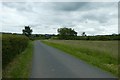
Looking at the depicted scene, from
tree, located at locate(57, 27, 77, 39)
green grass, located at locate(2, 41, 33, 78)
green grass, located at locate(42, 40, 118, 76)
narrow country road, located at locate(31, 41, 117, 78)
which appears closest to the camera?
narrow country road, located at locate(31, 41, 117, 78)

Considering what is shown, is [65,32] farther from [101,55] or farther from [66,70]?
[66,70]

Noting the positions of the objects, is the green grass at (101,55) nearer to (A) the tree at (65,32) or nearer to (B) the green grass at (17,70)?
(B) the green grass at (17,70)

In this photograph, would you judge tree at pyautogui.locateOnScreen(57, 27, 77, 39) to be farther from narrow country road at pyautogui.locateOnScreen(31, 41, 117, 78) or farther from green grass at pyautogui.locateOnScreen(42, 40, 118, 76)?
narrow country road at pyautogui.locateOnScreen(31, 41, 117, 78)

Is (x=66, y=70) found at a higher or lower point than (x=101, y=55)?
lower

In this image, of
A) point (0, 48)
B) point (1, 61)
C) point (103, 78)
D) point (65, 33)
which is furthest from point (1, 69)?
point (65, 33)

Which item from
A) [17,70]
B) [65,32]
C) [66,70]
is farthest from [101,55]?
[65,32]

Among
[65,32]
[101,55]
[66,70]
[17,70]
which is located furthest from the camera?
[65,32]

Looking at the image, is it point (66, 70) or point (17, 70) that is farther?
point (17, 70)

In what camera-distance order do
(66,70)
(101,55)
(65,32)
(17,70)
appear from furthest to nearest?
(65,32)
(101,55)
(17,70)
(66,70)

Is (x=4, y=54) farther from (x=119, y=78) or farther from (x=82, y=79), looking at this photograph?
(x=119, y=78)

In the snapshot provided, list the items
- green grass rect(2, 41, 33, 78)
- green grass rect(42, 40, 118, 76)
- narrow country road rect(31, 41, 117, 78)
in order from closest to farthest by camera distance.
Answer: narrow country road rect(31, 41, 117, 78)
green grass rect(2, 41, 33, 78)
green grass rect(42, 40, 118, 76)

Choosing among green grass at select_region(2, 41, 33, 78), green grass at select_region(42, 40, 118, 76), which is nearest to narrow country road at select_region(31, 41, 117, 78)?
green grass at select_region(2, 41, 33, 78)

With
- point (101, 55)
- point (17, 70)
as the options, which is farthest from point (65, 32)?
point (17, 70)

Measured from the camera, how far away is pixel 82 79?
8898 millimetres
